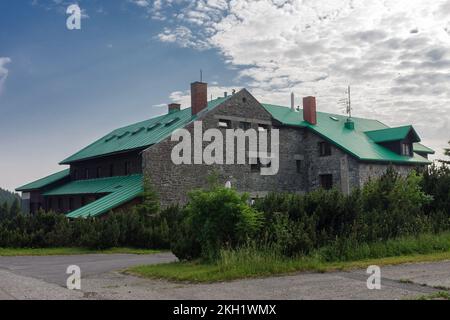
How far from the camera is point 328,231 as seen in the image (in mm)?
13883

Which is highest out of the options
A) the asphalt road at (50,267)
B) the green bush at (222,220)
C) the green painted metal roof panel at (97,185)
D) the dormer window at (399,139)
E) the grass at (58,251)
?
the dormer window at (399,139)

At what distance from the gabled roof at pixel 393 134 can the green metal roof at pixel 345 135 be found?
484 mm

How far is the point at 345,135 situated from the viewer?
3719 cm

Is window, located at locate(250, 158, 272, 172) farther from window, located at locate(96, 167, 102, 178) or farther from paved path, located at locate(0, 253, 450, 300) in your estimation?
paved path, located at locate(0, 253, 450, 300)

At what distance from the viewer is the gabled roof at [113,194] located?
27047 mm

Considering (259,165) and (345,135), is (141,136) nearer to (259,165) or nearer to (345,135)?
(259,165)

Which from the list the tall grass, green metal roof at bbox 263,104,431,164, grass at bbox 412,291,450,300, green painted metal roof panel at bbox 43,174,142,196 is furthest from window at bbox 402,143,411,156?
grass at bbox 412,291,450,300

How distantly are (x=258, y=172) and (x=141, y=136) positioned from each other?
9.21 m

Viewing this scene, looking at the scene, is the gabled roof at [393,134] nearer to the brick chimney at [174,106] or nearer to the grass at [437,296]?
the brick chimney at [174,106]

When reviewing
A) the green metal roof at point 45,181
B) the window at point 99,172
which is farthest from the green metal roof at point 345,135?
the green metal roof at point 45,181

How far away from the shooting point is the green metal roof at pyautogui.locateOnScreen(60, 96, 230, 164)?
1244 inches

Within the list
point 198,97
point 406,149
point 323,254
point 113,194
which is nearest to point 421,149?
point 406,149
